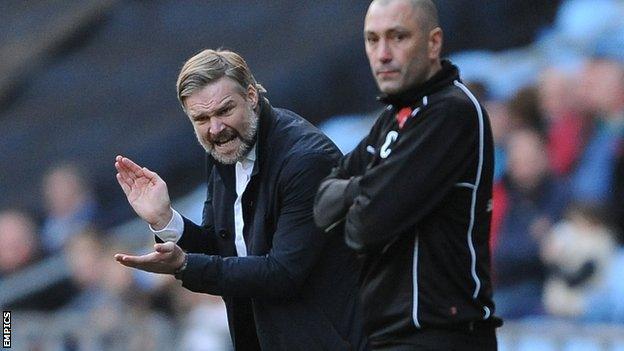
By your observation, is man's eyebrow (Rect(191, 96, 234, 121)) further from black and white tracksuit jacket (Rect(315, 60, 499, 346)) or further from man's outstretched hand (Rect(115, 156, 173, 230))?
black and white tracksuit jacket (Rect(315, 60, 499, 346))

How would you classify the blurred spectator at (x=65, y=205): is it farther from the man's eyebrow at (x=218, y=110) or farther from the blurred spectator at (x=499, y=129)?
the man's eyebrow at (x=218, y=110)

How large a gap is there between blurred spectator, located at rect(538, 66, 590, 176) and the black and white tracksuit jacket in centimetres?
395

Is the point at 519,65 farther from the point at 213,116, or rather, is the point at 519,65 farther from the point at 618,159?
the point at 213,116

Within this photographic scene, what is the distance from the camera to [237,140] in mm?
4398

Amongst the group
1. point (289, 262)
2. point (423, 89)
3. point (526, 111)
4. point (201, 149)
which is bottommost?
point (201, 149)

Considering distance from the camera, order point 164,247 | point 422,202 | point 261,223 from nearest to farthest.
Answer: point 422,202 → point 164,247 → point 261,223

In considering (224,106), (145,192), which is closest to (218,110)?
(224,106)

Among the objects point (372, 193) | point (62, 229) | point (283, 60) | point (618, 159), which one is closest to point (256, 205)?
point (372, 193)

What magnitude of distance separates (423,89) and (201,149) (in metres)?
5.22

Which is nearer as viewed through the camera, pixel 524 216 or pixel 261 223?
pixel 261 223

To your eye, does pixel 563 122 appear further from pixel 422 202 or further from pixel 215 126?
pixel 422 202

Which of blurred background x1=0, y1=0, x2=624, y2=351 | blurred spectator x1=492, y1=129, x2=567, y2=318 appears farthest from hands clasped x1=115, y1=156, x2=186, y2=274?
blurred background x1=0, y1=0, x2=624, y2=351

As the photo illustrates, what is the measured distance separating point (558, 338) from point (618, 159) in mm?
1005

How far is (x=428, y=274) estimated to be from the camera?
146 inches
